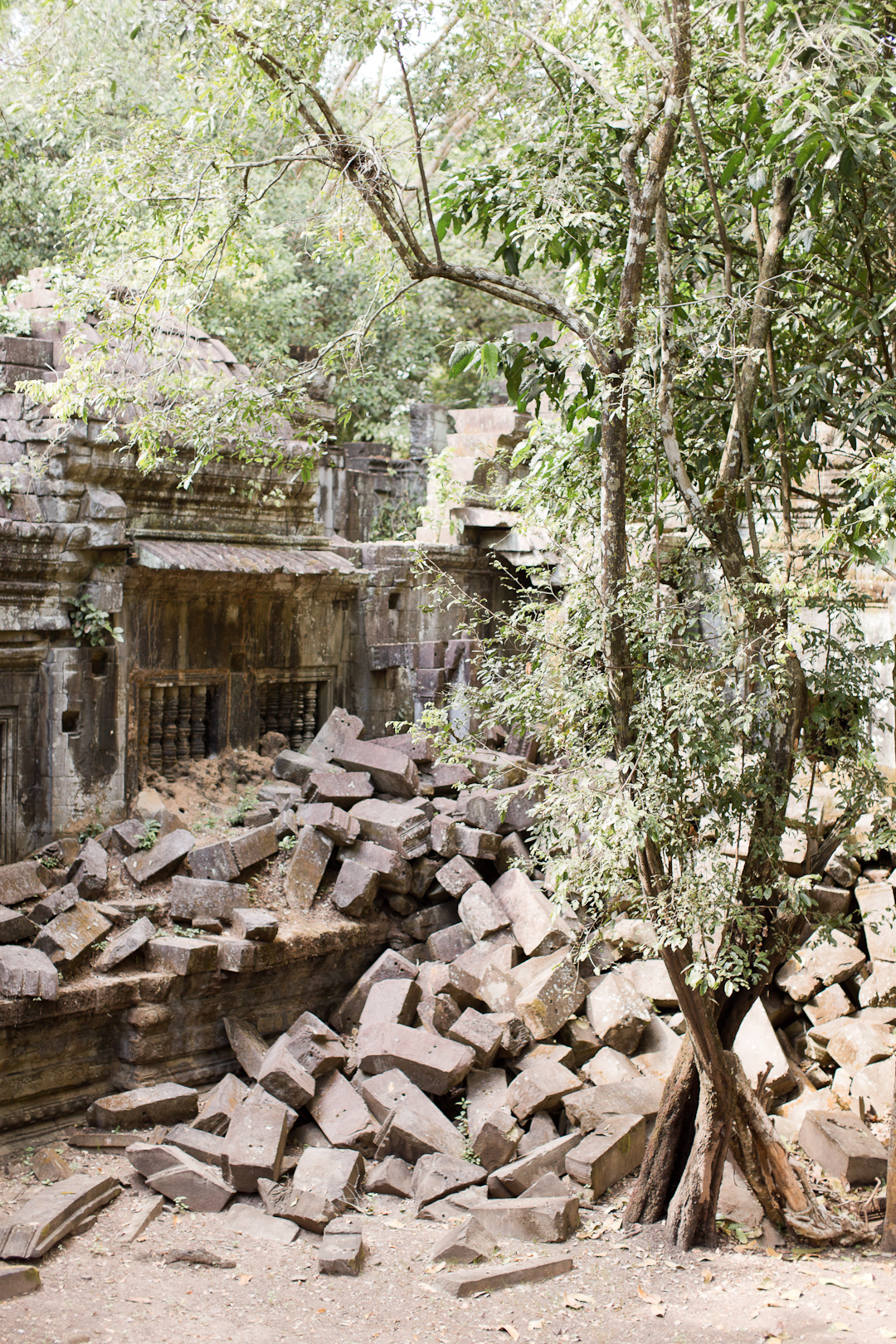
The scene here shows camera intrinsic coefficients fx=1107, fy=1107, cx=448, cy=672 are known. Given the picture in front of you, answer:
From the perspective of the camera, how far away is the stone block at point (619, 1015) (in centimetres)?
691

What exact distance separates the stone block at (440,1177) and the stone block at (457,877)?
2.17 m

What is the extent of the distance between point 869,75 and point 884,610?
480 centimetres

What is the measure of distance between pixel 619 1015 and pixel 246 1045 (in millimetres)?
2354

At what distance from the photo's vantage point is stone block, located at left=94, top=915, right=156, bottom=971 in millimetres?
6598

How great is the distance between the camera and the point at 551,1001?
690cm

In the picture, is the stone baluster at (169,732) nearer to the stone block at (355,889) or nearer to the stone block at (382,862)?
the stone block at (382,862)

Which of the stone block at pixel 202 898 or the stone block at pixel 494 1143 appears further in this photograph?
the stone block at pixel 202 898

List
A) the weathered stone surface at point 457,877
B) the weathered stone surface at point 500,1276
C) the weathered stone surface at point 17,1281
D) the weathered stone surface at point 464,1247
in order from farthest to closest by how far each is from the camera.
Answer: the weathered stone surface at point 457,877
the weathered stone surface at point 464,1247
the weathered stone surface at point 500,1276
the weathered stone surface at point 17,1281

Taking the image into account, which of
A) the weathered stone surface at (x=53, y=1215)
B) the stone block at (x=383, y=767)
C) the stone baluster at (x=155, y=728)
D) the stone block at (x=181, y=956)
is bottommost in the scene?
the weathered stone surface at (x=53, y=1215)

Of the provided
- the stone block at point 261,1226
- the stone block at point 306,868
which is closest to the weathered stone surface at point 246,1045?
the stone block at point 306,868

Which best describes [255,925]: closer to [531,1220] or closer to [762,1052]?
[531,1220]

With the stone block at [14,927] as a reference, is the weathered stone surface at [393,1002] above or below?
below

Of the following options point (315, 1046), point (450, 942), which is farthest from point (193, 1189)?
point (450, 942)

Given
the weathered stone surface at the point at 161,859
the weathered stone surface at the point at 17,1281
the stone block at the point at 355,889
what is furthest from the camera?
the stone block at the point at 355,889
